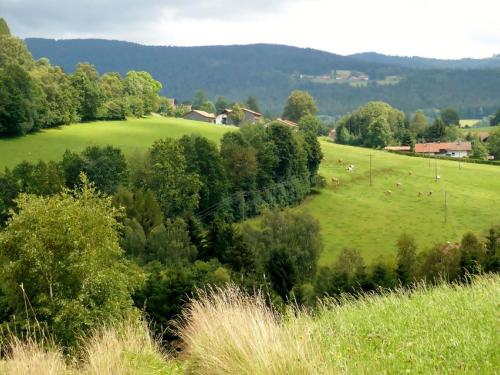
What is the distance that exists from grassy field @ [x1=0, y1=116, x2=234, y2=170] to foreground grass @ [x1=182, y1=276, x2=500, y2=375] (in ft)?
232

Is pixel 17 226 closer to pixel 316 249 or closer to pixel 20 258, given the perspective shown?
pixel 20 258

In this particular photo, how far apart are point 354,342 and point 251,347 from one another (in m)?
1.85

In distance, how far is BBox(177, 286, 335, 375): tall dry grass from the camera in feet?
24.8

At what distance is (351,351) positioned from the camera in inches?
329

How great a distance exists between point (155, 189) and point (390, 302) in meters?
57.5

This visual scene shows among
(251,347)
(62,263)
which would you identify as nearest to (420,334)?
(251,347)

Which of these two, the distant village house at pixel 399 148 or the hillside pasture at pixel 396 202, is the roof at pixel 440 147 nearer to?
the distant village house at pixel 399 148

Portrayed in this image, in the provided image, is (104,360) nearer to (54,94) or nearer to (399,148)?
(54,94)

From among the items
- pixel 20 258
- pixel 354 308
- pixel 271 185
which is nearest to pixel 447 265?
pixel 20 258

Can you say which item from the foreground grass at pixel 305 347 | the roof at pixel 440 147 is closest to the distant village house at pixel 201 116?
the roof at pixel 440 147

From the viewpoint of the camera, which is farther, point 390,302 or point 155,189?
point 155,189

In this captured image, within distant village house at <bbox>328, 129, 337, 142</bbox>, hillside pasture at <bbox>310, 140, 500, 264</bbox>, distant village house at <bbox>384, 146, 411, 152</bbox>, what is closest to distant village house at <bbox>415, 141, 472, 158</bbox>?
distant village house at <bbox>384, 146, 411, 152</bbox>

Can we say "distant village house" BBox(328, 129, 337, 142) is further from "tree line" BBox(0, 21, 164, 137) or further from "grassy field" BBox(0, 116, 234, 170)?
"grassy field" BBox(0, 116, 234, 170)

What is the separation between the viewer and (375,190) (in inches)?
3492
